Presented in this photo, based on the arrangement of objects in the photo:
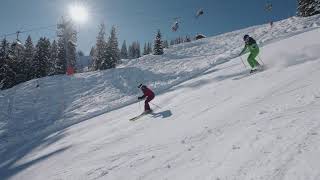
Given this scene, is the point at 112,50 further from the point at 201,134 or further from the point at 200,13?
the point at 201,134

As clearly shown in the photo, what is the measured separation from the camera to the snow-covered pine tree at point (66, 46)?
62.4 meters

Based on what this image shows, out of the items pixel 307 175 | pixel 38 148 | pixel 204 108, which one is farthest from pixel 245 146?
pixel 38 148

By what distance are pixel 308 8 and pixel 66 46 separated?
135 ft

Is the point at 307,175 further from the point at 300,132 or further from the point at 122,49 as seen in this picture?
the point at 122,49

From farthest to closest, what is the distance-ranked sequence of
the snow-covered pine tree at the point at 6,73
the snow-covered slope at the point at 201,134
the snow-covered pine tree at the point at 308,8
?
the snow-covered pine tree at the point at 6,73
the snow-covered pine tree at the point at 308,8
the snow-covered slope at the point at 201,134

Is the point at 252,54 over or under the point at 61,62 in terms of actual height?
under

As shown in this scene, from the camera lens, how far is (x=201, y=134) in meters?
10.6

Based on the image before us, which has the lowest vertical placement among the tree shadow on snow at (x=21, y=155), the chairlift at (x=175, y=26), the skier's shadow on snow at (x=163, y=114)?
the tree shadow on snow at (x=21, y=155)

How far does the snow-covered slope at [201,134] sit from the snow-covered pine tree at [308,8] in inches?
1187

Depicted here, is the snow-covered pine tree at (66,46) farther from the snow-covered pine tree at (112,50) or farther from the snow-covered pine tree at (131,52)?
the snow-covered pine tree at (131,52)

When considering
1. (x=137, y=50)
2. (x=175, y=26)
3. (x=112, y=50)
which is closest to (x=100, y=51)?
(x=112, y=50)

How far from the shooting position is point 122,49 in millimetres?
165000

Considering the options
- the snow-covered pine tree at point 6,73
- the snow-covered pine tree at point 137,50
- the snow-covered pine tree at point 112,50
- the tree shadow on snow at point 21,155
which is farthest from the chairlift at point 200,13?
the snow-covered pine tree at point 137,50

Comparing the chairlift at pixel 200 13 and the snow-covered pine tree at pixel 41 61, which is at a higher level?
the chairlift at pixel 200 13
